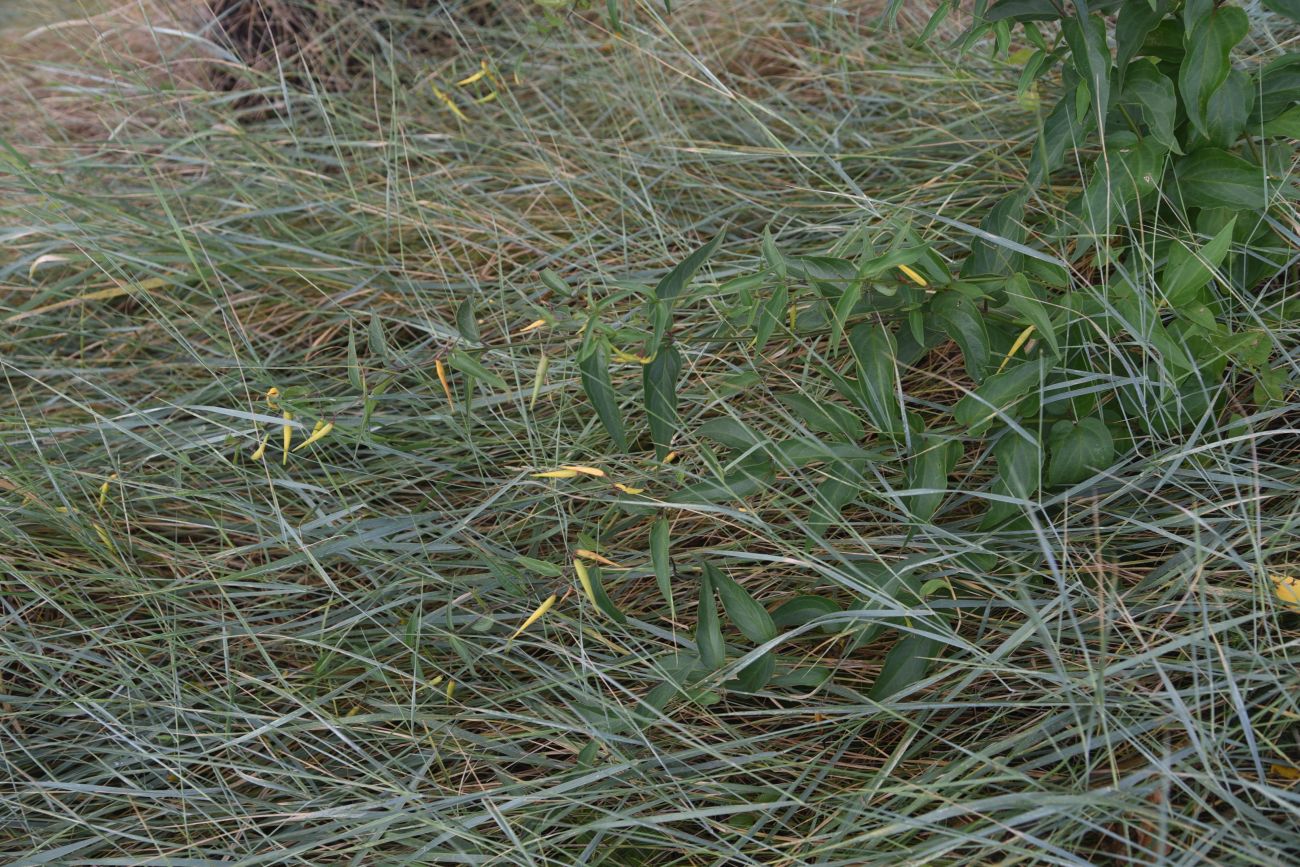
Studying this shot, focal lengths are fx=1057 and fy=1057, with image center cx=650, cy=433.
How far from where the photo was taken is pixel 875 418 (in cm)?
125

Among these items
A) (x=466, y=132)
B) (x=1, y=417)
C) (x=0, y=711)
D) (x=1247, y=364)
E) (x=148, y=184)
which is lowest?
(x=0, y=711)

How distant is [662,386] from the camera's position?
3.84 ft

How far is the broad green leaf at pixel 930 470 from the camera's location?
122cm

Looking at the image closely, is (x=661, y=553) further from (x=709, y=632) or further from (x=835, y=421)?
(x=835, y=421)

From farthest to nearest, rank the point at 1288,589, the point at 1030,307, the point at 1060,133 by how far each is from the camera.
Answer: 1. the point at 1060,133
2. the point at 1030,307
3. the point at 1288,589

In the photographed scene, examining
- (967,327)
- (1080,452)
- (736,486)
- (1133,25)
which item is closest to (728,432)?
(736,486)

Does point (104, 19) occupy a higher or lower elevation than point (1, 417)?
higher

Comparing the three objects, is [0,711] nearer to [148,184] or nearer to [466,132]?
[148,184]

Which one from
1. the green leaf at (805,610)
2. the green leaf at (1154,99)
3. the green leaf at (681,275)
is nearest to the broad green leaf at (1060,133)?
the green leaf at (1154,99)

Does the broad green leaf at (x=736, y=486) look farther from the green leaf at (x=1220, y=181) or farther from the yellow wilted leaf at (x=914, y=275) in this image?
the green leaf at (x=1220, y=181)

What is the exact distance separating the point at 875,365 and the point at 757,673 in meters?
0.38

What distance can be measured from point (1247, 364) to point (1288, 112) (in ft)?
1.02

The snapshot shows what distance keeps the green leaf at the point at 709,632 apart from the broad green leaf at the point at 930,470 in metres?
0.25

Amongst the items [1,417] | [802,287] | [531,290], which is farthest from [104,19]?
[802,287]
